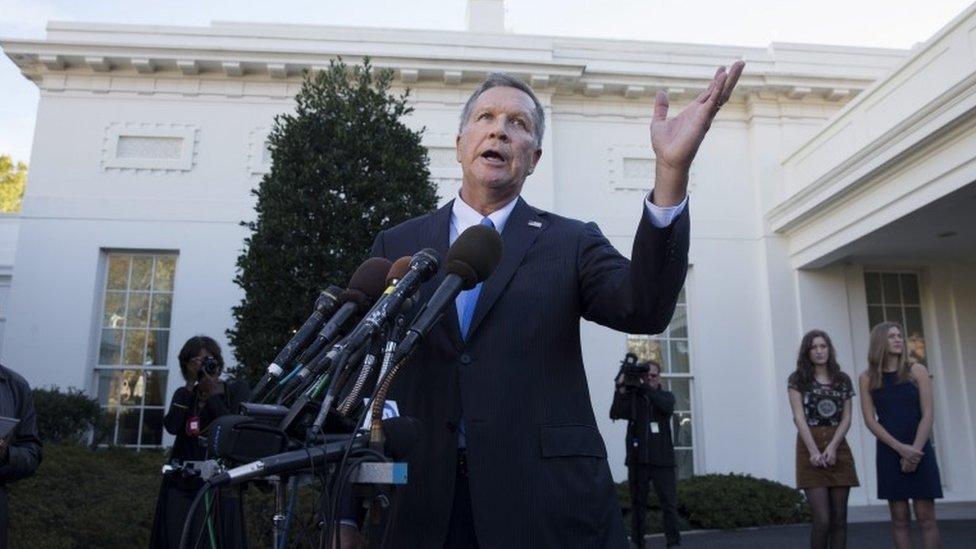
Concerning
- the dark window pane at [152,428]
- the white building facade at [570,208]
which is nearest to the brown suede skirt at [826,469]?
the white building facade at [570,208]

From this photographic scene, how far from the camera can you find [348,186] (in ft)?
25.9

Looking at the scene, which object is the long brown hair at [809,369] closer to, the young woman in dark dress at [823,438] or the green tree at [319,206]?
the young woman in dark dress at [823,438]

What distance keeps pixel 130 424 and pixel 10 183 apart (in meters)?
21.0

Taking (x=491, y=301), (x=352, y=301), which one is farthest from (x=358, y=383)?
(x=491, y=301)

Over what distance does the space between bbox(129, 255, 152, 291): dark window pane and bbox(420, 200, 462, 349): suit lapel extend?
36.9ft

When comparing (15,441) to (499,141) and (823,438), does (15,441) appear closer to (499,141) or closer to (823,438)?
(499,141)

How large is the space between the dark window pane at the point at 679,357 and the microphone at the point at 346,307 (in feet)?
37.7

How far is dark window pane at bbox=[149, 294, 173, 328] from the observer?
39.9 ft

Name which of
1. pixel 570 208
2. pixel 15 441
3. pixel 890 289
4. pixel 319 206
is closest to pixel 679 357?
pixel 570 208

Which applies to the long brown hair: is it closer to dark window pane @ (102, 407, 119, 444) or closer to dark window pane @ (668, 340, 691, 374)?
dark window pane @ (668, 340, 691, 374)

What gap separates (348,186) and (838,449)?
16.7 feet

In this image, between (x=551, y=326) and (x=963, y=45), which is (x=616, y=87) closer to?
(x=963, y=45)

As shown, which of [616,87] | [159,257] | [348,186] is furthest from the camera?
[616,87]

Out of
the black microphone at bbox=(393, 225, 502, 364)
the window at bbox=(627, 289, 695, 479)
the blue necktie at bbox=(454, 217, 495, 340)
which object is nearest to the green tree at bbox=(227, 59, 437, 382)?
the blue necktie at bbox=(454, 217, 495, 340)
